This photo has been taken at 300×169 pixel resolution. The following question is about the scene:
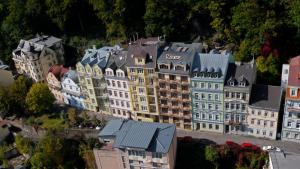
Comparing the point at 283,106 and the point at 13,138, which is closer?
the point at 283,106

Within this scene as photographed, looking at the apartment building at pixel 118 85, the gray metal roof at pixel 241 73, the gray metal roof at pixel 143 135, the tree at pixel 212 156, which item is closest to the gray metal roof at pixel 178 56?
the gray metal roof at pixel 241 73

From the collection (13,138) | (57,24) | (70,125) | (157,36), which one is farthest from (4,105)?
(157,36)

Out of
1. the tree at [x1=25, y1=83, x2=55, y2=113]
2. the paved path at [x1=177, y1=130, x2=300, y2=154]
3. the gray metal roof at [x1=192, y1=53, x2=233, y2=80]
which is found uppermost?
the gray metal roof at [x1=192, y1=53, x2=233, y2=80]

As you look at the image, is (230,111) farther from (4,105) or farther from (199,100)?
(4,105)

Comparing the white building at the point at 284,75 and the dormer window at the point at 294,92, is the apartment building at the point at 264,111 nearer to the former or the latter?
the dormer window at the point at 294,92

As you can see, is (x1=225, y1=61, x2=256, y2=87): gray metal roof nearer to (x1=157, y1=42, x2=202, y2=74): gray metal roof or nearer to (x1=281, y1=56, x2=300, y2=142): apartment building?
(x1=281, y1=56, x2=300, y2=142): apartment building

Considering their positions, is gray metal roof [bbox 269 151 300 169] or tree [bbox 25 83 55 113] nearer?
gray metal roof [bbox 269 151 300 169]

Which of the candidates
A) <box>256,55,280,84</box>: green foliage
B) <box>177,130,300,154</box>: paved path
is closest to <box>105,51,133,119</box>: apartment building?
<box>177,130,300,154</box>: paved path
